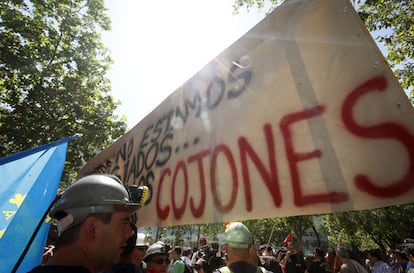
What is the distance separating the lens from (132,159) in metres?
3.80

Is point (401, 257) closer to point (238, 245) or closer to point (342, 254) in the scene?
point (342, 254)

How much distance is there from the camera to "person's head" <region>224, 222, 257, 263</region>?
117 inches

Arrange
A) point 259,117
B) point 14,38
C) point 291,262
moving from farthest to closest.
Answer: point 14,38 < point 291,262 < point 259,117

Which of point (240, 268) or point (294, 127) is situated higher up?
point (294, 127)

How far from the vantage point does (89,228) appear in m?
1.50

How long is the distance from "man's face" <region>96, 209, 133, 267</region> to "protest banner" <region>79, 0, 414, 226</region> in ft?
2.41

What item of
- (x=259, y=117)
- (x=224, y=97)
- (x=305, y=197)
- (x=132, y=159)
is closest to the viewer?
(x=305, y=197)

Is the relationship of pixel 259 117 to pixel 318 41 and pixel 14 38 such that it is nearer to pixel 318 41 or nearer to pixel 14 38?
pixel 318 41

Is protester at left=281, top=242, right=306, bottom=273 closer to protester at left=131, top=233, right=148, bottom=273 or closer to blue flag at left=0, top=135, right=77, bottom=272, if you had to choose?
protester at left=131, top=233, right=148, bottom=273

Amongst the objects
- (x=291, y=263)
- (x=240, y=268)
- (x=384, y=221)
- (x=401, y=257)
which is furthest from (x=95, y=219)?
(x=384, y=221)

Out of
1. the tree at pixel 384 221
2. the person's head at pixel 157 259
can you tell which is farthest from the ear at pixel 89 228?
the tree at pixel 384 221

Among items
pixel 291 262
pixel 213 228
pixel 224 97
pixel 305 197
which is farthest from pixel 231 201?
pixel 213 228

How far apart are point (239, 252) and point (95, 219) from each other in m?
1.88

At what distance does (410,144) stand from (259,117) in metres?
0.91
